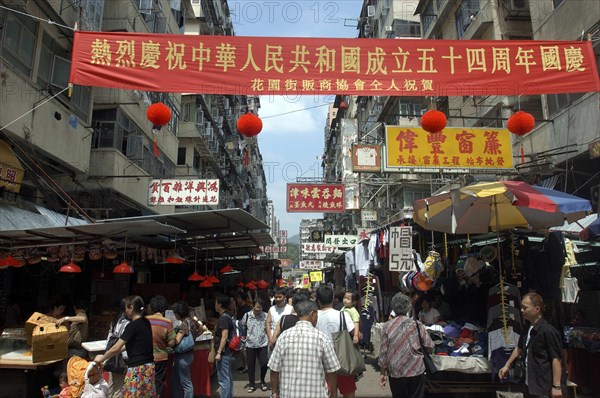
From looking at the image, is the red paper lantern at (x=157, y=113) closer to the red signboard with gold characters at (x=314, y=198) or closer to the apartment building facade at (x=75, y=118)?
the apartment building facade at (x=75, y=118)

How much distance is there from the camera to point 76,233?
740 cm

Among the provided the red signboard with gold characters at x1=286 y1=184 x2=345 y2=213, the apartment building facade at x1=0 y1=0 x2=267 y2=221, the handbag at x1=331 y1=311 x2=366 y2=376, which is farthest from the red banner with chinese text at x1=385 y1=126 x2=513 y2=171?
the handbag at x1=331 y1=311 x2=366 y2=376

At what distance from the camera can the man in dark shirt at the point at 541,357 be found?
4387mm

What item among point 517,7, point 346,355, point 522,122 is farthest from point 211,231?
point 517,7

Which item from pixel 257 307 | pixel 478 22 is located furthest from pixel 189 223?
pixel 478 22

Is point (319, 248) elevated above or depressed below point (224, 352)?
above

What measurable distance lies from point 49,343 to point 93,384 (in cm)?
135

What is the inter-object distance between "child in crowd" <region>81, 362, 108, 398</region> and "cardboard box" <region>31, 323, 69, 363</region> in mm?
1247

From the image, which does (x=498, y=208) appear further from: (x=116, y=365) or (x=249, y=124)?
(x=116, y=365)

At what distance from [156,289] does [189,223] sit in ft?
13.6

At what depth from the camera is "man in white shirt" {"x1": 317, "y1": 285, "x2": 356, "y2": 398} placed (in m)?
→ 5.16

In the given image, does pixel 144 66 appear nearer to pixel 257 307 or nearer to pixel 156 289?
pixel 257 307

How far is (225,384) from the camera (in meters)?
6.68

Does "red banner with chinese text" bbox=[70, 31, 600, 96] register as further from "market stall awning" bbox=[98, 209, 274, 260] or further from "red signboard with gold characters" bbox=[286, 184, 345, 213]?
"red signboard with gold characters" bbox=[286, 184, 345, 213]
